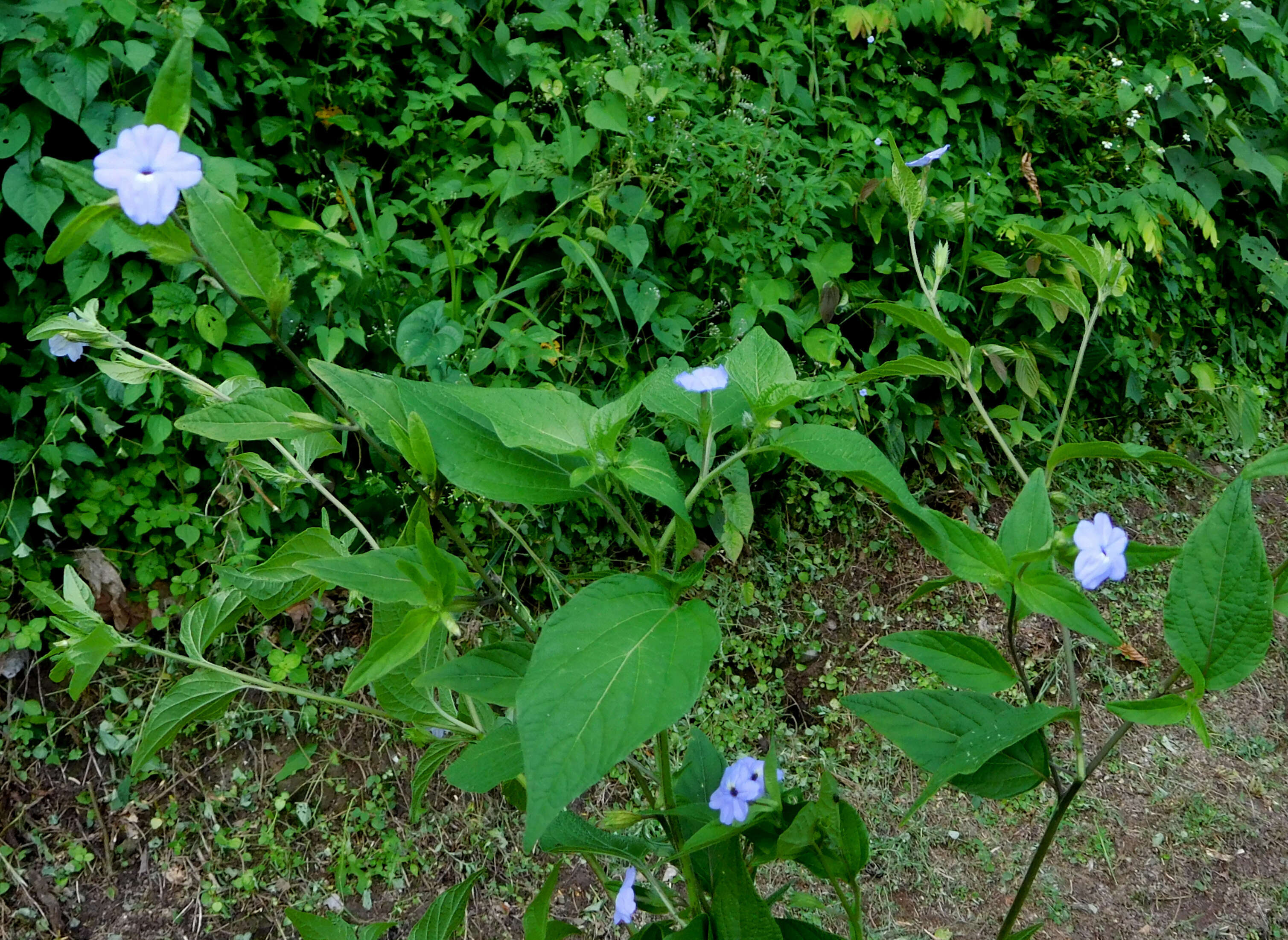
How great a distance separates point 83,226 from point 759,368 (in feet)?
1.66

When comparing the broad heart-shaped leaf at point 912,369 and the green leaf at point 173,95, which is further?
the broad heart-shaped leaf at point 912,369

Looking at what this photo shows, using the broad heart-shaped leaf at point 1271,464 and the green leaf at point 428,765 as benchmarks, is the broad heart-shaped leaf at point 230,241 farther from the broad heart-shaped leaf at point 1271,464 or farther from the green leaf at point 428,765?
the broad heart-shaped leaf at point 1271,464

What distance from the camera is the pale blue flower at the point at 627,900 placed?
89cm

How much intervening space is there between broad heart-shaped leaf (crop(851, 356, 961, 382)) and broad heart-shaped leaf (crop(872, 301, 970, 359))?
0.03 metres

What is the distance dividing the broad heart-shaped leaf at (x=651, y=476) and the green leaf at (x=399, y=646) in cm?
17

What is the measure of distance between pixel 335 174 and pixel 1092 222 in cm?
239

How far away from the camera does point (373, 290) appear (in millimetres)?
2453

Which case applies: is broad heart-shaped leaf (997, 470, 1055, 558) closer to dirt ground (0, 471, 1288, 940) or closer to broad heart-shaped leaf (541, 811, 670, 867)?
broad heart-shaped leaf (541, 811, 670, 867)

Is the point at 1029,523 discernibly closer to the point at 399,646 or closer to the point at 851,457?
the point at 851,457

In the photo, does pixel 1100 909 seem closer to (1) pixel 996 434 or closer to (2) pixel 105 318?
(1) pixel 996 434

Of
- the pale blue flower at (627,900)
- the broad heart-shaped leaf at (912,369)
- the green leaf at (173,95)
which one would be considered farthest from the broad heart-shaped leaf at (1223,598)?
the green leaf at (173,95)

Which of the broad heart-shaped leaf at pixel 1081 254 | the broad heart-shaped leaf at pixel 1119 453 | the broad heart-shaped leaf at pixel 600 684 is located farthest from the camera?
the broad heart-shaped leaf at pixel 1081 254

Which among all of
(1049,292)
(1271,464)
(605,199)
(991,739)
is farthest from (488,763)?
(605,199)

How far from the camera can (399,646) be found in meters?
0.69
